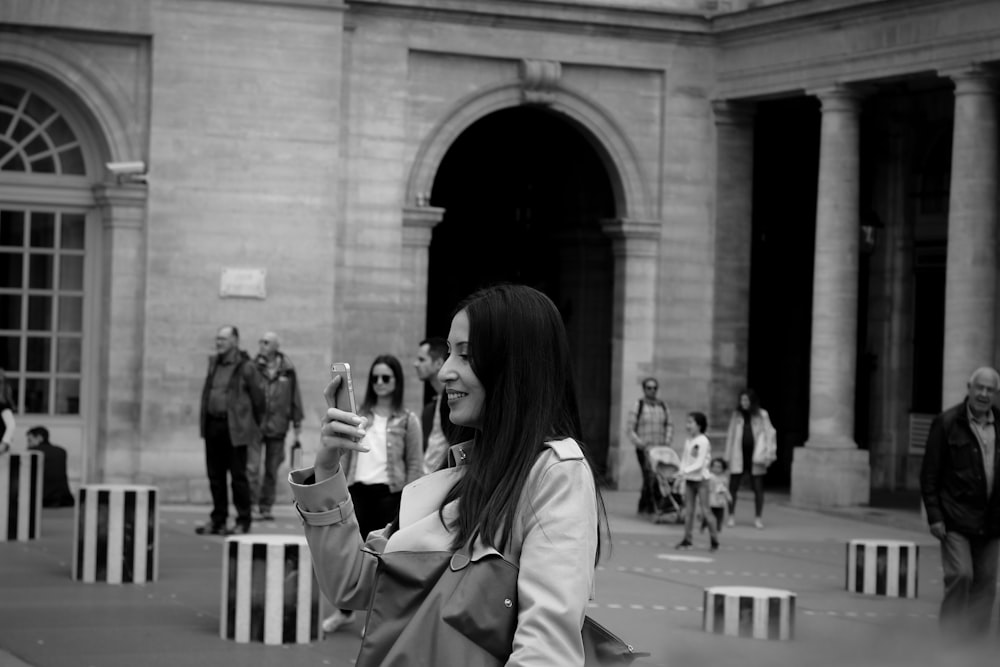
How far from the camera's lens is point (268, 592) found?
10312 millimetres

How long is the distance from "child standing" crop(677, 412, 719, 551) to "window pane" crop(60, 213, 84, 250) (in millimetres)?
7717

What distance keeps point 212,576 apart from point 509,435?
1030 cm

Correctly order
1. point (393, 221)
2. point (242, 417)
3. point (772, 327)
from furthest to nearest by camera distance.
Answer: point (772, 327) → point (393, 221) → point (242, 417)

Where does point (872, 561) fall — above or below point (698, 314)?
below

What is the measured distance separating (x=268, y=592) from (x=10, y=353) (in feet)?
36.4

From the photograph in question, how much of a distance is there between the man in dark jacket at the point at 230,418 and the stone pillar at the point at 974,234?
26.9ft

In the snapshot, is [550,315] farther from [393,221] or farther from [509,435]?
[393,221]

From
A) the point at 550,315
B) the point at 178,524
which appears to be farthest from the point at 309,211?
the point at 550,315

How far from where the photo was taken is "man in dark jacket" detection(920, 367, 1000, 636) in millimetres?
10734

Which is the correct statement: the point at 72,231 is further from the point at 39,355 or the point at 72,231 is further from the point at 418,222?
the point at 418,222

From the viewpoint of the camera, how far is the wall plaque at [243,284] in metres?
20.5

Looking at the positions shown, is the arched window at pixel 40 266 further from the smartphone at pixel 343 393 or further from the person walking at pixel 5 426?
the smartphone at pixel 343 393

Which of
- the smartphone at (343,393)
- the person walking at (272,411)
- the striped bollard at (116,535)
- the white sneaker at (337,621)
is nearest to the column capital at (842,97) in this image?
the person walking at (272,411)

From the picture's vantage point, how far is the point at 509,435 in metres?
3.37
